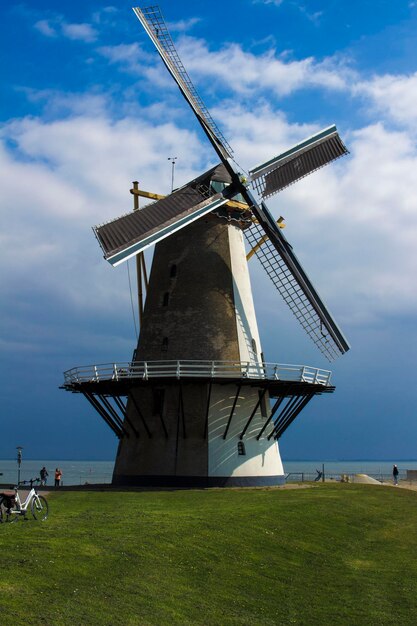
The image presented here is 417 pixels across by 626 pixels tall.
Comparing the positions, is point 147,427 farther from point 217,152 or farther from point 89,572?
point 89,572

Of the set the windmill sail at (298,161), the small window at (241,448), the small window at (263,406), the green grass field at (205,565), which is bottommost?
the green grass field at (205,565)

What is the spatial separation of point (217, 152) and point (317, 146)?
603 cm

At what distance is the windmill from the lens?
32625 mm

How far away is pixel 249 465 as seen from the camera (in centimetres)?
Answer: 3366

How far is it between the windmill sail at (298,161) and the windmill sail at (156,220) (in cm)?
279

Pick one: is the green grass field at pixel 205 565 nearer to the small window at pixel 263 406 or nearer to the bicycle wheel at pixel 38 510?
the bicycle wheel at pixel 38 510

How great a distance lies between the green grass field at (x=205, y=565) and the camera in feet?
45.2

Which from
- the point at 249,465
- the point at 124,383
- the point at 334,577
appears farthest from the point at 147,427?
the point at 334,577

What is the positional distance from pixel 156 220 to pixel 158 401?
7.78 m

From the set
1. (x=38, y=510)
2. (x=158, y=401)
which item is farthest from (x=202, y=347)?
(x=38, y=510)

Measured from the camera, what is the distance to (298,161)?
39438 mm

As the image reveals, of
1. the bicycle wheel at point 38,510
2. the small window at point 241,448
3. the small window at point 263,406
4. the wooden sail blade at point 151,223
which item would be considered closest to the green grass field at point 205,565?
the bicycle wheel at point 38,510

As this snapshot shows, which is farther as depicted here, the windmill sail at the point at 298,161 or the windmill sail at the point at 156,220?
the windmill sail at the point at 298,161

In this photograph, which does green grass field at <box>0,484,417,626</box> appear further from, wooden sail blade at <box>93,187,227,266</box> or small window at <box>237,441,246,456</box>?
wooden sail blade at <box>93,187,227,266</box>
